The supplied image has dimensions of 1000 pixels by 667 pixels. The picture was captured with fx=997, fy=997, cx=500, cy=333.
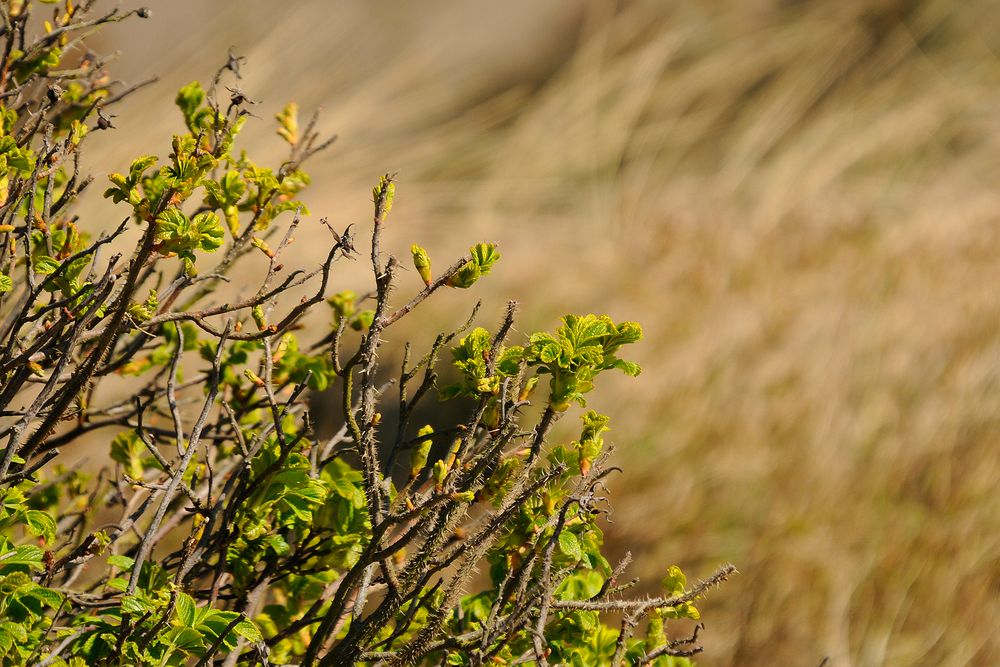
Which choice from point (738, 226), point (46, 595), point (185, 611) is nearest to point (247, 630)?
point (185, 611)

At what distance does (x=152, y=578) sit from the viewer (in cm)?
112

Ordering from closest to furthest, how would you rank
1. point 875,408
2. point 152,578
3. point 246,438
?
point 152,578, point 246,438, point 875,408

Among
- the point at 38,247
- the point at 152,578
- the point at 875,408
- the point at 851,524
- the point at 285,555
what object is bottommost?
the point at 152,578

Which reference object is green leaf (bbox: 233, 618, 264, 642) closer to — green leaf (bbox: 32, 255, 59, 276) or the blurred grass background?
green leaf (bbox: 32, 255, 59, 276)

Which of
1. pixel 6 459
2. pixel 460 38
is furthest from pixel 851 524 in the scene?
pixel 460 38

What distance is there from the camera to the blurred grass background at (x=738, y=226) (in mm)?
2639

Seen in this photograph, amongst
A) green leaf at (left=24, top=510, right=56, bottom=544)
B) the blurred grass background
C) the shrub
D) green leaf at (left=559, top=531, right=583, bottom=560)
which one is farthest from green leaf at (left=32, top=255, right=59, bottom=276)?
the blurred grass background

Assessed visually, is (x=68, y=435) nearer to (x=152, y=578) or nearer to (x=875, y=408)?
(x=152, y=578)

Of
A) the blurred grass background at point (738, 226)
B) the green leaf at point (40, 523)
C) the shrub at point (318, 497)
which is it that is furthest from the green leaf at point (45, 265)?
the blurred grass background at point (738, 226)

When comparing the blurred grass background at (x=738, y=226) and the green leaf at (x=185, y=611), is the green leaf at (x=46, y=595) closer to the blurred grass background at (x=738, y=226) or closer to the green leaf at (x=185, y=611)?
the green leaf at (x=185, y=611)

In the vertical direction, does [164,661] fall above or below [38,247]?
below

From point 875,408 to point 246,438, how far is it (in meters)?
2.10

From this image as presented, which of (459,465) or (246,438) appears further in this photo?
(246,438)

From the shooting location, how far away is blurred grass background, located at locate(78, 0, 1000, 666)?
8.66 ft
